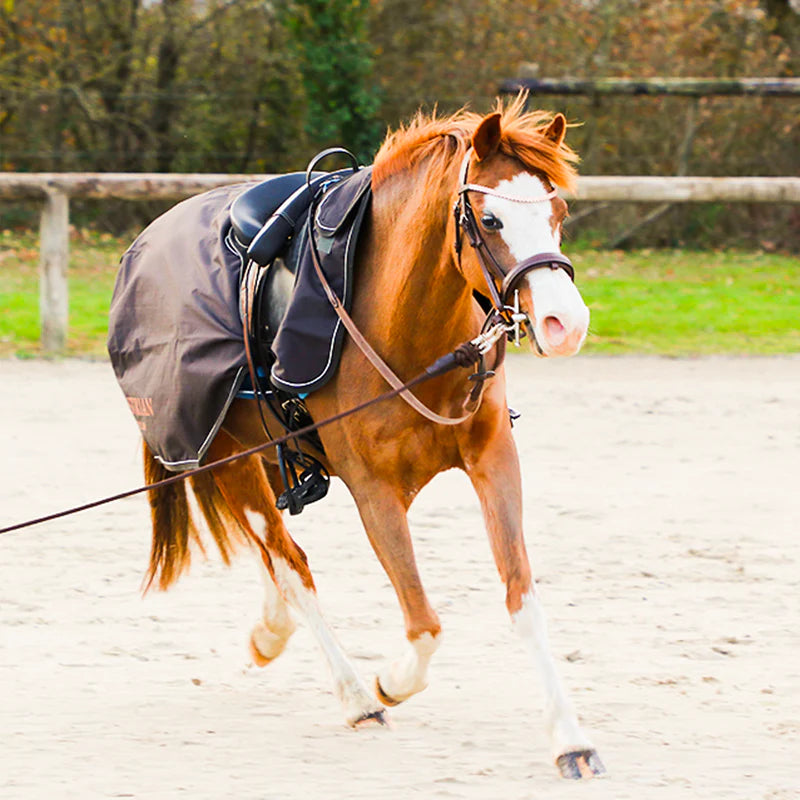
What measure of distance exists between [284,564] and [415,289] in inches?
44.5

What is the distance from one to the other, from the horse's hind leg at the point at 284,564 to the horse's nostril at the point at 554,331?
1269mm

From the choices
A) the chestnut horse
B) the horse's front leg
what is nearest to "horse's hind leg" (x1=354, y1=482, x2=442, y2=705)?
the chestnut horse

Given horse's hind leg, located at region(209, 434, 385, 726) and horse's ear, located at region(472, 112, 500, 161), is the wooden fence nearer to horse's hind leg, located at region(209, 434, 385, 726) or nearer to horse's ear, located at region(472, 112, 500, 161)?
horse's hind leg, located at region(209, 434, 385, 726)

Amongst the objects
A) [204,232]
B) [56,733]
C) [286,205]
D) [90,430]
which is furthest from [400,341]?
[90,430]

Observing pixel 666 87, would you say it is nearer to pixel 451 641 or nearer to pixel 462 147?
pixel 451 641

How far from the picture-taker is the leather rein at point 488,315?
3.21m

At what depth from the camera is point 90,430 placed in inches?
309

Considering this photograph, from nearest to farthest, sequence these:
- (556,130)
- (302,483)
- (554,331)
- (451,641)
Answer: (554,331), (556,130), (302,483), (451,641)

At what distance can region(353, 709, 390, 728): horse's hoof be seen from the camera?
379 cm

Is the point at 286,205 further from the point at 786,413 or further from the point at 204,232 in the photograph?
the point at 786,413

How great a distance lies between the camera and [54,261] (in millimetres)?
9891

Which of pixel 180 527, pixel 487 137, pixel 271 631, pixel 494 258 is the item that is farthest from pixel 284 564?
pixel 487 137

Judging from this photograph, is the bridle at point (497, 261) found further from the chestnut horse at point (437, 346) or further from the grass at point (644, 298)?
the grass at point (644, 298)

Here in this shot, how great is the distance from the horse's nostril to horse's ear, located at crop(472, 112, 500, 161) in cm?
49
